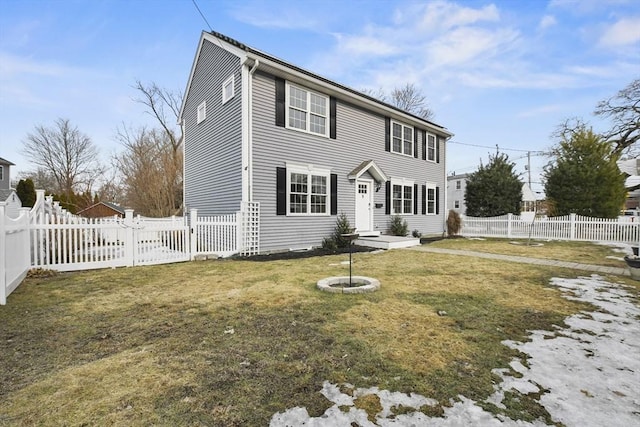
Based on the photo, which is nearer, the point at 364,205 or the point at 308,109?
the point at 308,109

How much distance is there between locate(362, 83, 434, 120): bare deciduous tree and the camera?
28.4 m

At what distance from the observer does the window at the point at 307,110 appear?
10.3 m

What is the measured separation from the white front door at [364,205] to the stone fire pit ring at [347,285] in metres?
6.58

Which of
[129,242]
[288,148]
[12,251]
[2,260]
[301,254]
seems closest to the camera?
[2,260]

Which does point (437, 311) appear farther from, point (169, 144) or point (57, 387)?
point (169, 144)

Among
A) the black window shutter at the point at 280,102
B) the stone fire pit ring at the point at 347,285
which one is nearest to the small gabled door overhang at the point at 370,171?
the black window shutter at the point at 280,102

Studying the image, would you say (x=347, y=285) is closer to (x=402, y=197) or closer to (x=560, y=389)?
(x=560, y=389)

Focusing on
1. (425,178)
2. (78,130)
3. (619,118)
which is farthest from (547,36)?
(78,130)

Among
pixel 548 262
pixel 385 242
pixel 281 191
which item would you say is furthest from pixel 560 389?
pixel 385 242

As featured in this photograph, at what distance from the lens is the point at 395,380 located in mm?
2420

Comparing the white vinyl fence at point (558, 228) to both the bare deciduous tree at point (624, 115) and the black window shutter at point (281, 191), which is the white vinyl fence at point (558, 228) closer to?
the black window shutter at point (281, 191)

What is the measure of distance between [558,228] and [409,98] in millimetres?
18186

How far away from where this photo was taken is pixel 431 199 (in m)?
16.4

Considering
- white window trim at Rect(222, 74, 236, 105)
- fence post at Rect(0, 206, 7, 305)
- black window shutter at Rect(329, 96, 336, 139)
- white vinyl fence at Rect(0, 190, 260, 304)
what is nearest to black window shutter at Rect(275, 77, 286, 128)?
white window trim at Rect(222, 74, 236, 105)
